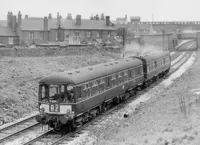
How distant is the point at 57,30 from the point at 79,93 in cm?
4536

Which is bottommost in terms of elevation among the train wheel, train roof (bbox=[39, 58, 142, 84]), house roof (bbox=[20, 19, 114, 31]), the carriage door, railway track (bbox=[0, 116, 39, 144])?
railway track (bbox=[0, 116, 39, 144])

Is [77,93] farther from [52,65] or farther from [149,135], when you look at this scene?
[52,65]

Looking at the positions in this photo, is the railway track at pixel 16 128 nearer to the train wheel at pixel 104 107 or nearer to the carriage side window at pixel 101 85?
the carriage side window at pixel 101 85

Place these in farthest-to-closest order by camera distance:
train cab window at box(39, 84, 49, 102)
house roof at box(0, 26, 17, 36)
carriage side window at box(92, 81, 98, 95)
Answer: house roof at box(0, 26, 17, 36), carriage side window at box(92, 81, 98, 95), train cab window at box(39, 84, 49, 102)

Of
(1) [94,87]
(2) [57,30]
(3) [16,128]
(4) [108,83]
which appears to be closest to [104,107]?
(4) [108,83]

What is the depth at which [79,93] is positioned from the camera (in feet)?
56.3

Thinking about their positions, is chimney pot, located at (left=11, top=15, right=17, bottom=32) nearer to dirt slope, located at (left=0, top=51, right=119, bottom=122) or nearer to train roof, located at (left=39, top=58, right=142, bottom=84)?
dirt slope, located at (left=0, top=51, right=119, bottom=122)

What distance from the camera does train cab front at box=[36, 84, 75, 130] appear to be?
655 inches

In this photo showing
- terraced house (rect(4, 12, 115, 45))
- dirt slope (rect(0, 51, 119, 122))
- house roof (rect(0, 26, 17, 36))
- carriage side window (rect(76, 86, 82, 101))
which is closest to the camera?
carriage side window (rect(76, 86, 82, 101))

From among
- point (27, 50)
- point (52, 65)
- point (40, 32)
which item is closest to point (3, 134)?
point (52, 65)

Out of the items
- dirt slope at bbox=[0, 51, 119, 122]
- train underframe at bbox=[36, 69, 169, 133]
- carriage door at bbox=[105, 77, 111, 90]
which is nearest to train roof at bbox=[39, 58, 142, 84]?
carriage door at bbox=[105, 77, 111, 90]

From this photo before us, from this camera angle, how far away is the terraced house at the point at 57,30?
5850 cm

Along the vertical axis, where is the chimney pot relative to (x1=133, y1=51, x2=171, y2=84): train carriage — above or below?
above

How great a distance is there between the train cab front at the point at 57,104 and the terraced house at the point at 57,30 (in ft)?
137
